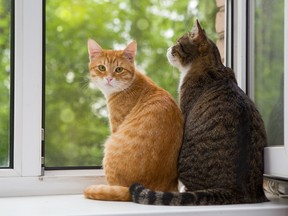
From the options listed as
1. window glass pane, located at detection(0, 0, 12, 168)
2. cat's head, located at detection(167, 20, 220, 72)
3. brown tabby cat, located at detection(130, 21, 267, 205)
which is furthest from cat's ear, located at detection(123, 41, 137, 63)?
window glass pane, located at detection(0, 0, 12, 168)

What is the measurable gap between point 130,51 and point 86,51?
0.92 ft

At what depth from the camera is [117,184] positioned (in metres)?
1.51

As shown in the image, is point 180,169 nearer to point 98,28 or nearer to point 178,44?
point 178,44

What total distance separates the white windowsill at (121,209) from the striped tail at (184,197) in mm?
26

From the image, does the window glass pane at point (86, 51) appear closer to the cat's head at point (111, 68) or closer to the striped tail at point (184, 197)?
the cat's head at point (111, 68)

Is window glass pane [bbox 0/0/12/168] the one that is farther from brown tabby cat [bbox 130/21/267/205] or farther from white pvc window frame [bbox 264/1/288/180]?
white pvc window frame [bbox 264/1/288/180]

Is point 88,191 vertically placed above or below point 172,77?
below

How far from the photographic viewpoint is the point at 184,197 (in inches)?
55.2

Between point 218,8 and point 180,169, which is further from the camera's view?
point 218,8

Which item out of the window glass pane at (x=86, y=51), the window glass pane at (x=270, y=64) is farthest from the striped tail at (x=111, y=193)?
the window glass pane at (x=270, y=64)

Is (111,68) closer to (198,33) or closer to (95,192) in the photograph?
(198,33)

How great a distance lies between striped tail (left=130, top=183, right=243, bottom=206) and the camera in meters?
1.40

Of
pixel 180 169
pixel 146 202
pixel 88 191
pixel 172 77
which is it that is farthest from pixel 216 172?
pixel 172 77

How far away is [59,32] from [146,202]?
819 millimetres
